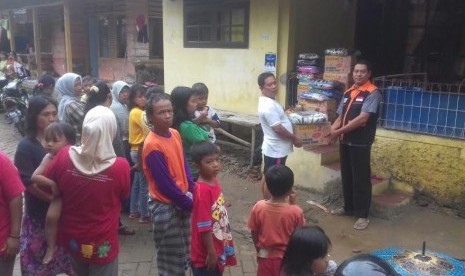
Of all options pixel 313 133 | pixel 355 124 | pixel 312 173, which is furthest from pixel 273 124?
pixel 312 173

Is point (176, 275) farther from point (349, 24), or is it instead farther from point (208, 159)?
point (349, 24)

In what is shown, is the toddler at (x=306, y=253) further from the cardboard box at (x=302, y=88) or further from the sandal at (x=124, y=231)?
the cardboard box at (x=302, y=88)

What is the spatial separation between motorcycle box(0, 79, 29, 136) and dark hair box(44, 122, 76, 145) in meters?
6.65

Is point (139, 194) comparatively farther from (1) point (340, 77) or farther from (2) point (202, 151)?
(1) point (340, 77)

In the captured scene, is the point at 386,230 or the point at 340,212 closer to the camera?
the point at 386,230

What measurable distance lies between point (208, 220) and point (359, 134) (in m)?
2.48

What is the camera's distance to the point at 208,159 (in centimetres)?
255

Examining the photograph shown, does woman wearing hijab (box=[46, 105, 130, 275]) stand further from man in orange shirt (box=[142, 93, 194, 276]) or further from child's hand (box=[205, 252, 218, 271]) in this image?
child's hand (box=[205, 252, 218, 271])

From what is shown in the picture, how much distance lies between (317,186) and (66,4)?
9364mm

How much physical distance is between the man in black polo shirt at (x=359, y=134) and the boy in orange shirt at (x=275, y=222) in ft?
6.72

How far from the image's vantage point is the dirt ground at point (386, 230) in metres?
4.18

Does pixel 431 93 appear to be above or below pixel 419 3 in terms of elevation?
below

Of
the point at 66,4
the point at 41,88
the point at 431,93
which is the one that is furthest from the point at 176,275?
the point at 66,4

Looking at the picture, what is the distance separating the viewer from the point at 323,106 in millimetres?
5863
